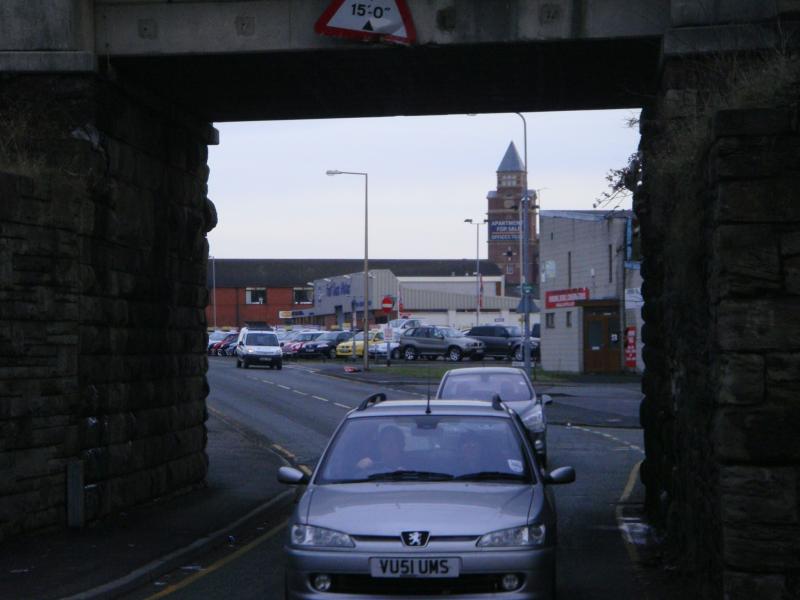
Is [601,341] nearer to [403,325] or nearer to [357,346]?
[357,346]

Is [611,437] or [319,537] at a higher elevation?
[319,537]

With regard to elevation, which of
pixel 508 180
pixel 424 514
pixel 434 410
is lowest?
pixel 424 514

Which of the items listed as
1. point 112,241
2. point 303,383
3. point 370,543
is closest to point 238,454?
point 112,241

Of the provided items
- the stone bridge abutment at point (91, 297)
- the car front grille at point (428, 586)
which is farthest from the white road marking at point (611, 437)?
the car front grille at point (428, 586)

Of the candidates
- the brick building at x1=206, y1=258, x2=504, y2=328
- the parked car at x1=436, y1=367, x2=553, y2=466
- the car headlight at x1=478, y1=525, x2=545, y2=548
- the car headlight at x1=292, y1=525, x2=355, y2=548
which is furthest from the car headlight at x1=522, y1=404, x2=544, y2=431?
the brick building at x1=206, y1=258, x2=504, y2=328

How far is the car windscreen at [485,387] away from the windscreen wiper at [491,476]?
35.0 ft

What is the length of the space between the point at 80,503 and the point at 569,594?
5515 mm

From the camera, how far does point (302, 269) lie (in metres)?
135

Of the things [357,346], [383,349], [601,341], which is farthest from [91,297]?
[357,346]

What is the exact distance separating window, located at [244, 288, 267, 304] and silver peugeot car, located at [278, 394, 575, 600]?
119535 mm

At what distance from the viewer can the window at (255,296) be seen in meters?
128

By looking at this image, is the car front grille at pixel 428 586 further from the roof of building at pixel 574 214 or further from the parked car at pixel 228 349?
the parked car at pixel 228 349

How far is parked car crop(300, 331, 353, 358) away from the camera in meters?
74.1

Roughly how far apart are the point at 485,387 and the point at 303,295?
113 metres
